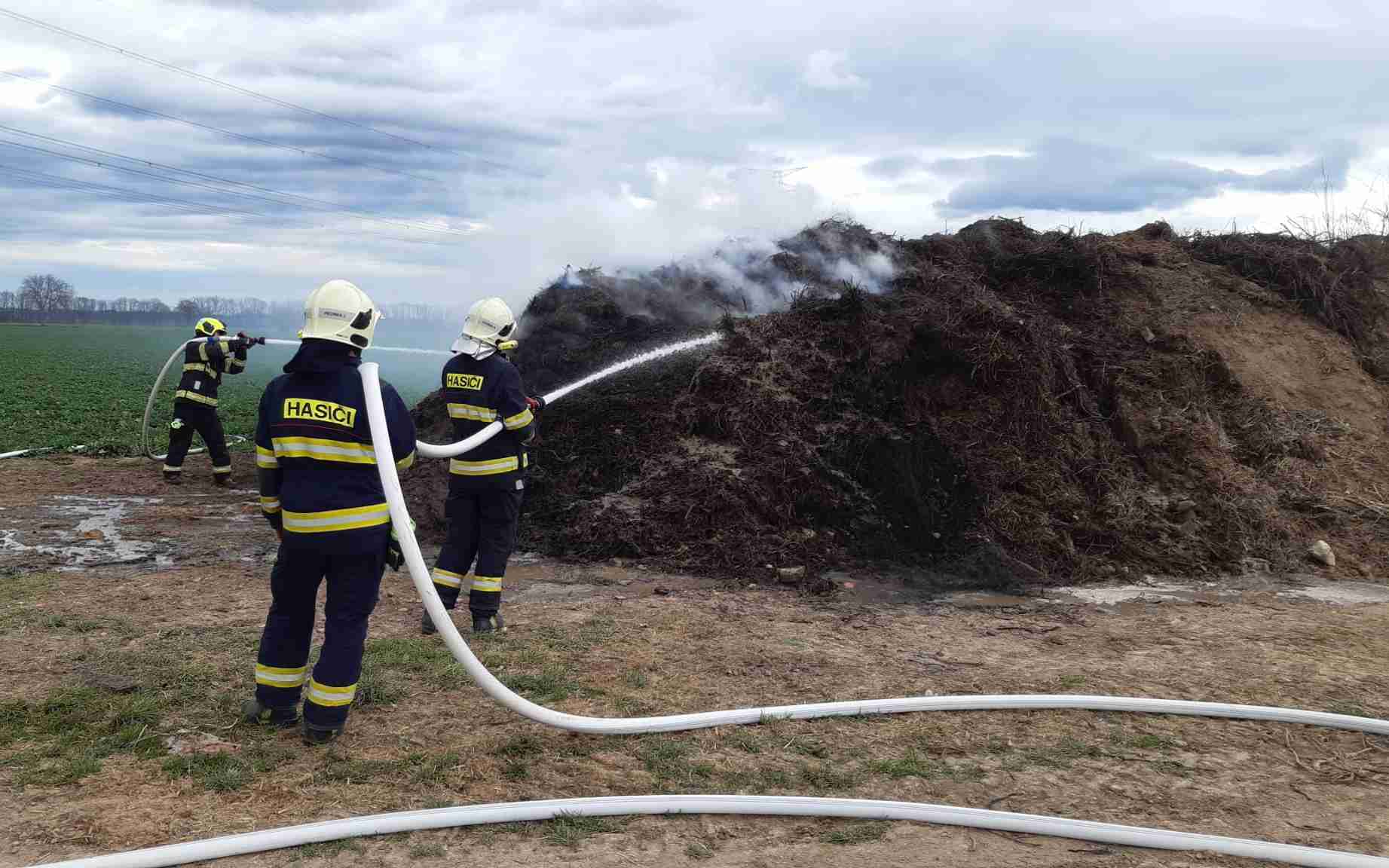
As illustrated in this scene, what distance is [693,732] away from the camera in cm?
459

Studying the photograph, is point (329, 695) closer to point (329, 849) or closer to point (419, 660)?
point (329, 849)

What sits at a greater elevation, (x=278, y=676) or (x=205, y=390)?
(x=205, y=390)

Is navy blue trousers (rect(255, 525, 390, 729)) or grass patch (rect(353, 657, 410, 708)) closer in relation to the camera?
navy blue trousers (rect(255, 525, 390, 729))

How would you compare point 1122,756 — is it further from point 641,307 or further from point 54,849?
point 641,307

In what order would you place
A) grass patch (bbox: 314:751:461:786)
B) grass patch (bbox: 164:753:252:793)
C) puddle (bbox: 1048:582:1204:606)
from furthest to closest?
puddle (bbox: 1048:582:1204:606)
grass patch (bbox: 314:751:461:786)
grass patch (bbox: 164:753:252:793)

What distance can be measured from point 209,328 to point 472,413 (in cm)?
Result: 665

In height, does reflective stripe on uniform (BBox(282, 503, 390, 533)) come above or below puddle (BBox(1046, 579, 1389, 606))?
above

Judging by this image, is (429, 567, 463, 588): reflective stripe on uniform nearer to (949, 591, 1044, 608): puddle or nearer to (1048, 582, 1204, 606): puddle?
(949, 591, 1044, 608): puddle

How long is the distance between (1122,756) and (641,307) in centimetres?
903

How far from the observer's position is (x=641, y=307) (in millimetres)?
12469

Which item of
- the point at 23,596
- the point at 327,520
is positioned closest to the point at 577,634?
the point at 327,520

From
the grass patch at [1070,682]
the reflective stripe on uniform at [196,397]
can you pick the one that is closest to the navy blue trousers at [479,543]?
the grass patch at [1070,682]

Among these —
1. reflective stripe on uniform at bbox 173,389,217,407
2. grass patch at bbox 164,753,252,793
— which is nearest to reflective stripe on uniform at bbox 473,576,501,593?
grass patch at bbox 164,753,252,793

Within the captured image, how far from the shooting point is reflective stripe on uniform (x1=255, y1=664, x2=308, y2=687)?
4434 mm
